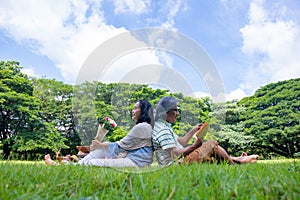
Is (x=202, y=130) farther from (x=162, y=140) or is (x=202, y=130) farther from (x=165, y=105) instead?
(x=165, y=105)

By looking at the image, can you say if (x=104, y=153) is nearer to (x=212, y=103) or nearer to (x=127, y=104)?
(x=127, y=104)

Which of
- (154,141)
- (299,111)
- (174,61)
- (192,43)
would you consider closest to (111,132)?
(154,141)

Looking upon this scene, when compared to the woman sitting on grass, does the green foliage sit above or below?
above

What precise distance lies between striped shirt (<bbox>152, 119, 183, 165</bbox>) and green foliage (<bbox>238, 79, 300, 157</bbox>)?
1780 centimetres

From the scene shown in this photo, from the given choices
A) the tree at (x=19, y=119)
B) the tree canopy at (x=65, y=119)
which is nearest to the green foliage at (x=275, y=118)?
the tree canopy at (x=65, y=119)

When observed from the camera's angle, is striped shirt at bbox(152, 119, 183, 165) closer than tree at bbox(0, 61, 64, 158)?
Yes

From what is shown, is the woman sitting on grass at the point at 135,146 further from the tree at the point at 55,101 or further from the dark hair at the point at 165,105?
the tree at the point at 55,101

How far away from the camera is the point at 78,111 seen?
13.2 ft

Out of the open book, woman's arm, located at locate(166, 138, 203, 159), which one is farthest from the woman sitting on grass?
the open book

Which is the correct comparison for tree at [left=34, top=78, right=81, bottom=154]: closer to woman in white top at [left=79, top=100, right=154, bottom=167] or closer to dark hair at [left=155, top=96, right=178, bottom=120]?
woman in white top at [left=79, top=100, right=154, bottom=167]

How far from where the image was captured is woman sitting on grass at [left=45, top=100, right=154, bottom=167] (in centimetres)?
348

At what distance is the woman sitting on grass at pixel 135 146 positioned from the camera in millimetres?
3480

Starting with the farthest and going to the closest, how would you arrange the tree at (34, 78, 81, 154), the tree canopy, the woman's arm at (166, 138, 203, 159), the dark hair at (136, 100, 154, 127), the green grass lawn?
the tree canopy < the tree at (34, 78, 81, 154) < the dark hair at (136, 100, 154, 127) < the woman's arm at (166, 138, 203, 159) < the green grass lawn

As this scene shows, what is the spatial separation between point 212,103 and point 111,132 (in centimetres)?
140
